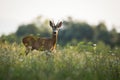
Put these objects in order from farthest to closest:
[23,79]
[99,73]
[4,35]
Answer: [4,35] < [99,73] < [23,79]

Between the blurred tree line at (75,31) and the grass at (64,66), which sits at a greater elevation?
the grass at (64,66)

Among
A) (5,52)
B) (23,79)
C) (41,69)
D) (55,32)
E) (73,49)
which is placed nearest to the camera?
(23,79)

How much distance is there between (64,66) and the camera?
10.7 metres

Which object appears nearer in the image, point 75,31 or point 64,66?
point 64,66

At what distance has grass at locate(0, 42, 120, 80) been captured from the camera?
31.1 ft

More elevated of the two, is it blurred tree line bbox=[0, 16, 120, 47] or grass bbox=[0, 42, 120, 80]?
grass bbox=[0, 42, 120, 80]

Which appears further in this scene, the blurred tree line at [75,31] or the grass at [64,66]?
the blurred tree line at [75,31]

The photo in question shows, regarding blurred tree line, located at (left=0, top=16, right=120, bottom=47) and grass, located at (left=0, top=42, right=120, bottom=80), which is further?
blurred tree line, located at (left=0, top=16, right=120, bottom=47)

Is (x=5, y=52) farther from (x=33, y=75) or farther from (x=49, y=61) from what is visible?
(x=33, y=75)

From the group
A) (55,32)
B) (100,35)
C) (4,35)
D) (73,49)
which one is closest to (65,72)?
(73,49)

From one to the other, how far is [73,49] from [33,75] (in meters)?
4.09

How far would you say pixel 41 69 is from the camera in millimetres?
9984

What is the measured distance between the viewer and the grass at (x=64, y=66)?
948 centimetres

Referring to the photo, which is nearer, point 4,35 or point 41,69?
point 41,69
